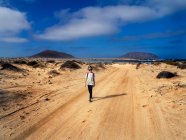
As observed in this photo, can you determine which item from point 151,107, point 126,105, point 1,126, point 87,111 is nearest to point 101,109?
point 87,111

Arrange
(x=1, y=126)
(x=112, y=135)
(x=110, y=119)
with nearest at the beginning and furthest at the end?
1. (x=112, y=135)
2. (x=1, y=126)
3. (x=110, y=119)

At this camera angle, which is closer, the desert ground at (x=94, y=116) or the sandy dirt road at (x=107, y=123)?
the sandy dirt road at (x=107, y=123)

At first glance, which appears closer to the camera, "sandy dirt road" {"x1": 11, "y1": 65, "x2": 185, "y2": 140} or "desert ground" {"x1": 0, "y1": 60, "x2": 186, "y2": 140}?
"sandy dirt road" {"x1": 11, "y1": 65, "x2": 185, "y2": 140}

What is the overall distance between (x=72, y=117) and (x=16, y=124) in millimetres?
2483

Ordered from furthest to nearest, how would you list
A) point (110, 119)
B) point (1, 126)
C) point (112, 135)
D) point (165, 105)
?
point (165, 105) → point (110, 119) → point (1, 126) → point (112, 135)

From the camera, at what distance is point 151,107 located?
12562 millimetres

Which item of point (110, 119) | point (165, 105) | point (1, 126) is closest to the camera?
point (1, 126)

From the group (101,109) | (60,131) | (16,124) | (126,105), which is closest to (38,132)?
(60,131)

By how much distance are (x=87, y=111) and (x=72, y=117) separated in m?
1.26

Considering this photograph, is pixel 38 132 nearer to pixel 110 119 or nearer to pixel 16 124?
pixel 16 124

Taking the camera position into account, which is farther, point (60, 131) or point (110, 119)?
point (110, 119)

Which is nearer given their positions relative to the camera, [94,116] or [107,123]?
[107,123]

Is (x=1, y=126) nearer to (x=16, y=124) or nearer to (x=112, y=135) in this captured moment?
(x=16, y=124)

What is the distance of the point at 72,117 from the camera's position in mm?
10828
